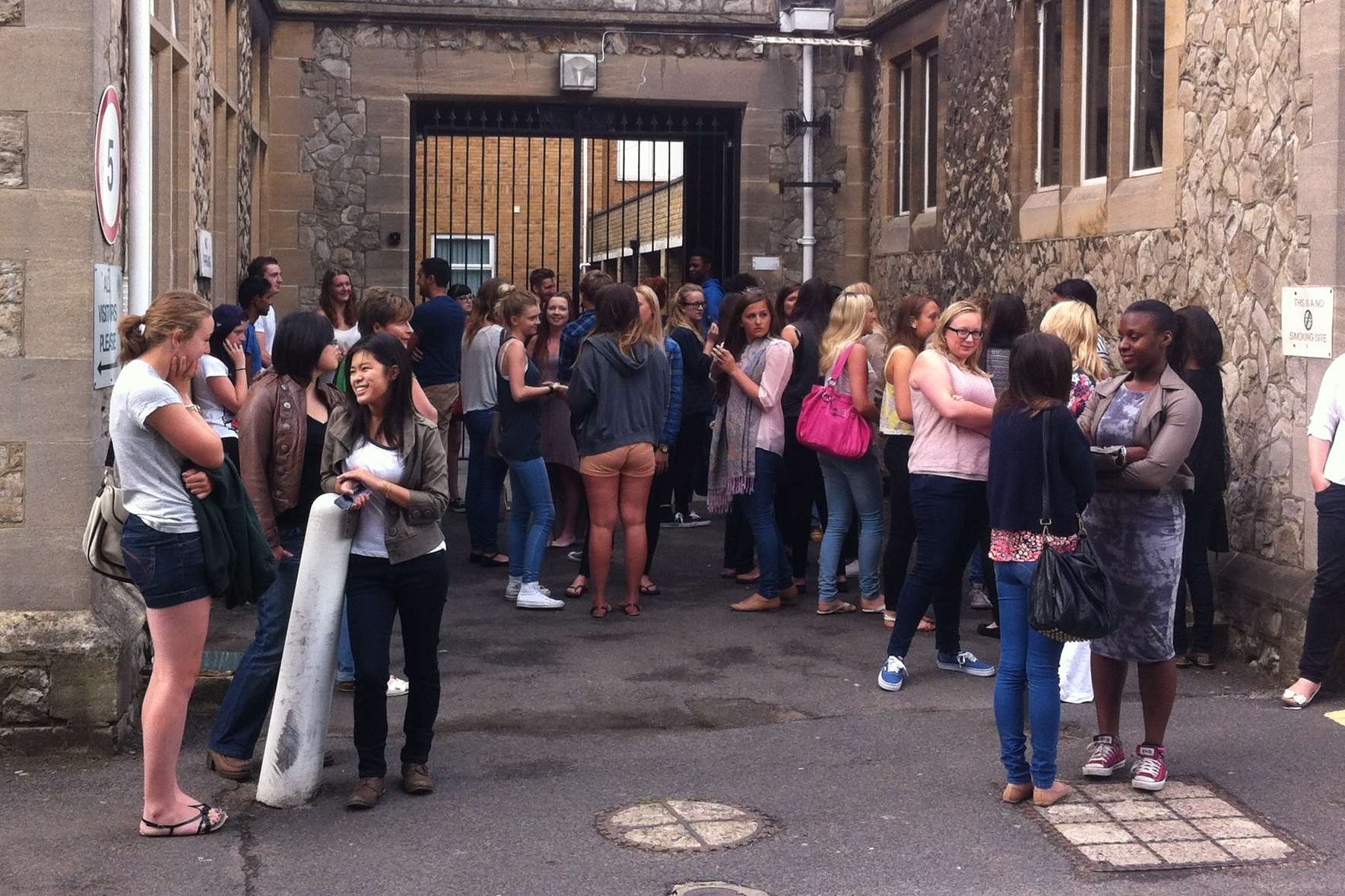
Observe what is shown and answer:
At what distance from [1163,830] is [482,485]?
5743 mm

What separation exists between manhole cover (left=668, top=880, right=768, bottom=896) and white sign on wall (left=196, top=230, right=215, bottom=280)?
6.56m

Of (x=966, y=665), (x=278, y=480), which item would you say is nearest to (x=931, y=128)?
(x=966, y=665)

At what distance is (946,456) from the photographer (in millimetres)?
7004

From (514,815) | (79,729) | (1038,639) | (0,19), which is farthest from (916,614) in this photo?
(0,19)

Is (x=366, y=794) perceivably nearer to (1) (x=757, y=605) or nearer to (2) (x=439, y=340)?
(1) (x=757, y=605)

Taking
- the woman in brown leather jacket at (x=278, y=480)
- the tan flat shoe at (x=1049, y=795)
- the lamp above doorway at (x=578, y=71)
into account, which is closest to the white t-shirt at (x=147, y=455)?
the woman in brown leather jacket at (x=278, y=480)

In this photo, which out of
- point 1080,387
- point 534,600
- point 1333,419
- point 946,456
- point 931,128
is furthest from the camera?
point 931,128

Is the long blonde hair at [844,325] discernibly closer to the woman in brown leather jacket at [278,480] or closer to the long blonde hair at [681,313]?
the long blonde hair at [681,313]

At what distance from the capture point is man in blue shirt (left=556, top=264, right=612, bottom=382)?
31.1 ft

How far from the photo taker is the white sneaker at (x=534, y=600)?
9078mm

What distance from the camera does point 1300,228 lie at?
302 inches

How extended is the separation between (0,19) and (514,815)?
135 inches

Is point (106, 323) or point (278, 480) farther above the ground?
point (106, 323)

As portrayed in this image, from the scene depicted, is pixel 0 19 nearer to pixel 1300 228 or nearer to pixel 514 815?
pixel 514 815
